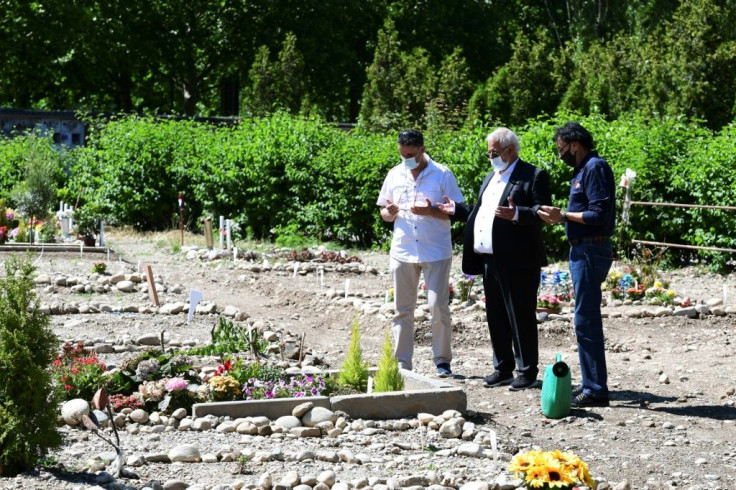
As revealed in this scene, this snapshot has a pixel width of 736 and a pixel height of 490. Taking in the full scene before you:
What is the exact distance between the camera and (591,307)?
7.48 meters

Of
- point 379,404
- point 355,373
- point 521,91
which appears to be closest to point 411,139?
point 355,373

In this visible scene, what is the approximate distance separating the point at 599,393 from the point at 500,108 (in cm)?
1896

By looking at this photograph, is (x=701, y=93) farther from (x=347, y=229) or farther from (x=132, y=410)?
(x=132, y=410)

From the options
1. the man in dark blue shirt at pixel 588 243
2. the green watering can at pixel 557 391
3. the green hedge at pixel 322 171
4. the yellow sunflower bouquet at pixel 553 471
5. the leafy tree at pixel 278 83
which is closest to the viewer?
the yellow sunflower bouquet at pixel 553 471

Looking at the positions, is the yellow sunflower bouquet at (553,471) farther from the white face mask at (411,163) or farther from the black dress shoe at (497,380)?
the white face mask at (411,163)

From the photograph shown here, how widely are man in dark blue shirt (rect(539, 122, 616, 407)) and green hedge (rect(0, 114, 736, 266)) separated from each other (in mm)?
7556

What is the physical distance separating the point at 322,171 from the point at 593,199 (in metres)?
11.3

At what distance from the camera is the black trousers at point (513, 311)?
793cm

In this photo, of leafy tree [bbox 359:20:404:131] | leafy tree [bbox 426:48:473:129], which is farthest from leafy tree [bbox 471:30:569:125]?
leafy tree [bbox 359:20:404:131]

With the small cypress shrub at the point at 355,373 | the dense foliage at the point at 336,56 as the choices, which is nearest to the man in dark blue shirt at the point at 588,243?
the small cypress shrub at the point at 355,373

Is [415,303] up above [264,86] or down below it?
below

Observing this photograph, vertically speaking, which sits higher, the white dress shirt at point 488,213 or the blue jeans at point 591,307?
the white dress shirt at point 488,213

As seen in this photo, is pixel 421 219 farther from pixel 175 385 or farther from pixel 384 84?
pixel 384 84

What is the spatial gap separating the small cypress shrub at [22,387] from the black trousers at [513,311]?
3455 millimetres
